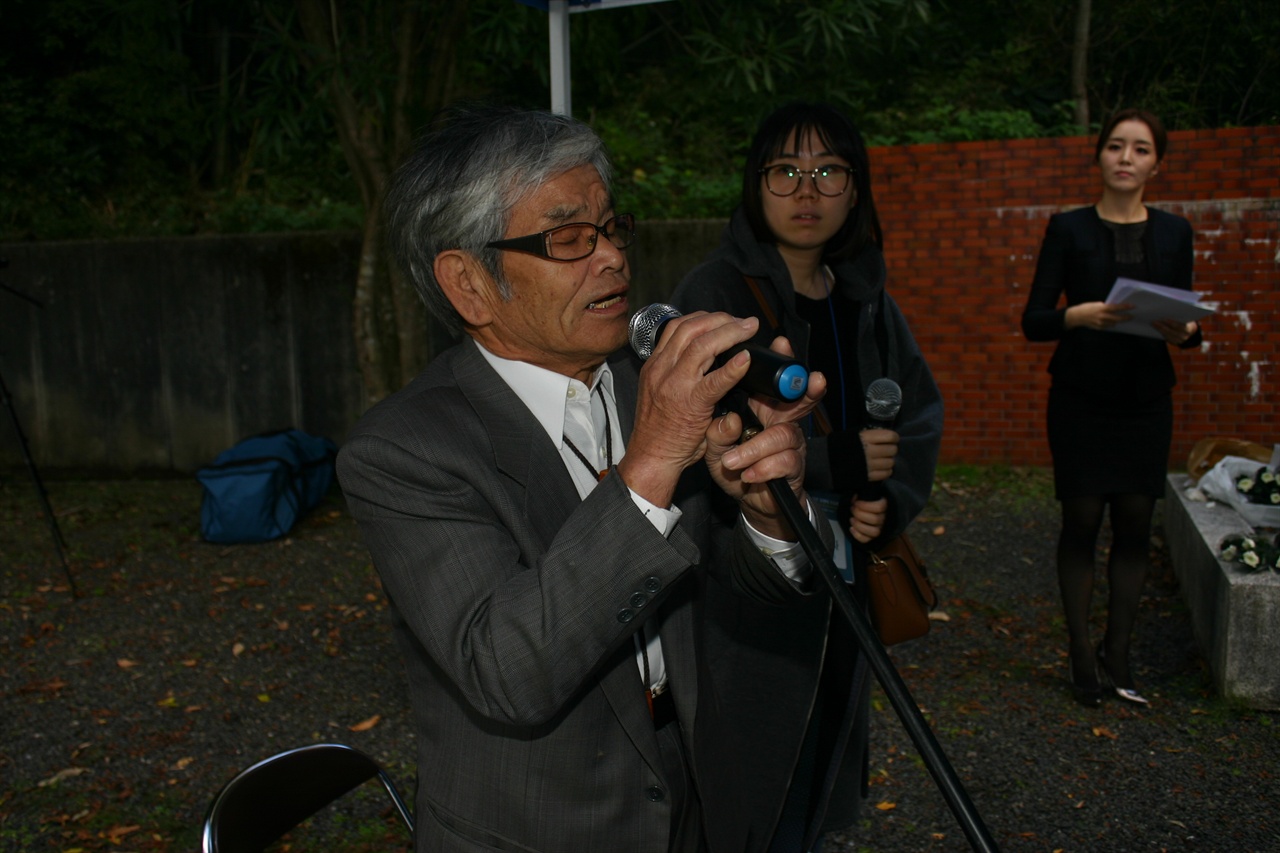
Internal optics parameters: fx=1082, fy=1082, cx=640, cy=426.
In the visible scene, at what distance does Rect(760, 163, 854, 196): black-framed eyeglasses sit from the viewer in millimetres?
2846

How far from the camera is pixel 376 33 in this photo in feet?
24.8

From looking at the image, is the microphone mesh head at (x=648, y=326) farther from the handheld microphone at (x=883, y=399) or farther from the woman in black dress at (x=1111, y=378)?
the woman in black dress at (x=1111, y=378)

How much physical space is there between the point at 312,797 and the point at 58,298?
824 centimetres

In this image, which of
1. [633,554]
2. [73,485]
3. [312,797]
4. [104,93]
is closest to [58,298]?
[73,485]

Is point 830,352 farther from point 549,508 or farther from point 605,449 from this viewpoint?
point 549,508

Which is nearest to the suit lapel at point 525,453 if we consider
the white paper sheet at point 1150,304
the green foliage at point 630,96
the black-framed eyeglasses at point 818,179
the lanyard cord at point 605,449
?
the lanyard cord at point 605,449

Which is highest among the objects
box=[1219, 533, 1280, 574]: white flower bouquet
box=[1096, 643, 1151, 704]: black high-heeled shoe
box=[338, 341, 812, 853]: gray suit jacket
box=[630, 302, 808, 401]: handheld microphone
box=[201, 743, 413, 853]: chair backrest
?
box=[630, 302, 808, 401]: handheld microphone

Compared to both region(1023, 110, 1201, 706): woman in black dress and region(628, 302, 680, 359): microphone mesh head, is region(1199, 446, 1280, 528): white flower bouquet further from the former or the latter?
region(628, 302, 680, 359): microphone mesh head

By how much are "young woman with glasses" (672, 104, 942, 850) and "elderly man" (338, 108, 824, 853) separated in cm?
67

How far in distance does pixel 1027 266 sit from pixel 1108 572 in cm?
431

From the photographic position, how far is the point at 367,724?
443cm

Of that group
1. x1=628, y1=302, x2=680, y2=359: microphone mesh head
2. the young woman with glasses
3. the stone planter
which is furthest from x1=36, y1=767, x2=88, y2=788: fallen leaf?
the stone planter

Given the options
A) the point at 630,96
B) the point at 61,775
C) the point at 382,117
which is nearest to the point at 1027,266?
the point at 382,117

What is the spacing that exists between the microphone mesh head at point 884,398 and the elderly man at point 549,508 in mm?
691
